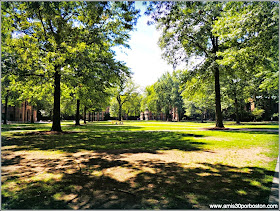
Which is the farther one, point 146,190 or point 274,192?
point 146,190

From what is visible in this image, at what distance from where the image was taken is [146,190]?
147 inches

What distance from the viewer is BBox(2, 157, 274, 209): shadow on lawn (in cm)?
320

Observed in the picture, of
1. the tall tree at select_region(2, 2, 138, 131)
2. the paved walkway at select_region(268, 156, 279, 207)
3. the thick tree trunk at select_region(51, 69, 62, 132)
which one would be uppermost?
the tall tree at select_region(2, 2, 138, 131)

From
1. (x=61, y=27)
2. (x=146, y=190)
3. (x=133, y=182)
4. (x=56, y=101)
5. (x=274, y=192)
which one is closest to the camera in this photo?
(x=274, y=192)

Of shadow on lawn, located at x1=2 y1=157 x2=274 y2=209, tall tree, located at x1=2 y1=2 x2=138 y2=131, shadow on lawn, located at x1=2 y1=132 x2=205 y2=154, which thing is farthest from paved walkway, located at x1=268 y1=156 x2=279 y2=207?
tall tree, located at x1=2 y1=2 x2=138 y2=131

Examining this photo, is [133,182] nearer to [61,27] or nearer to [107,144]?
[107,144]

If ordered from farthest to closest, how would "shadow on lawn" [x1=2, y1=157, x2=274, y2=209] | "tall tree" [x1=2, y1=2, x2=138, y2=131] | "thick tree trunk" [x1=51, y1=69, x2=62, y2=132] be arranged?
"thick tree trunk" [x1=51, y1=69, x2=62, y2=132] < "tall tree" [x1=2, y1=2, x2=138, y2=131] < "shadow on lawn" [x1=2, y1=157, x2=274, y2=209]

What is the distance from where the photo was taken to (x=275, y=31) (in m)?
8.91

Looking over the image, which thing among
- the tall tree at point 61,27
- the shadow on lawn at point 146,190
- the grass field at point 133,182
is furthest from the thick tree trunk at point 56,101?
the shadow on lawn at point 146,190

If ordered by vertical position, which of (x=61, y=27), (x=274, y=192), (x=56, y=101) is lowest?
(x=274, y=192)

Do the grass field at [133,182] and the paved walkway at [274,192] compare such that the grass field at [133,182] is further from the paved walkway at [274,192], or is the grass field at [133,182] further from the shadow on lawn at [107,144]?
the shadow on lawn at [107,144]

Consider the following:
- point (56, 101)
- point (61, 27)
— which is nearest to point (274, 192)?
point (61, 27)

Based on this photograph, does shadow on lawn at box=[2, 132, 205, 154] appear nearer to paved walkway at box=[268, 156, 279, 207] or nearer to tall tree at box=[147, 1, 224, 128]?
paved walkway at box=[268, 156, 279, 207]

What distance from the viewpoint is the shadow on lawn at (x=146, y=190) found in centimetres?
320
